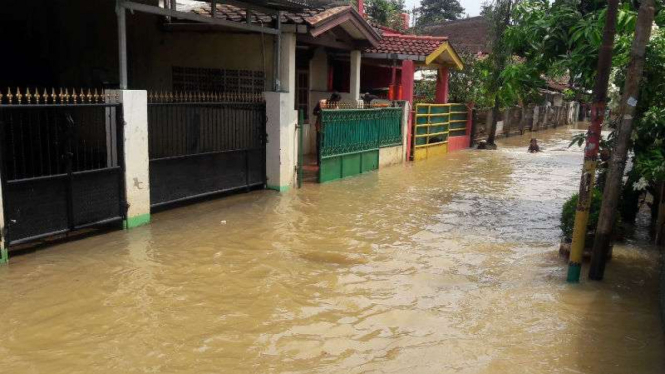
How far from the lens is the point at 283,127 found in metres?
11.7

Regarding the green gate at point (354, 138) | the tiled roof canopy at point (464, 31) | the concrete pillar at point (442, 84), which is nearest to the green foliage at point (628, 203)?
the green gate at point (354, 138)

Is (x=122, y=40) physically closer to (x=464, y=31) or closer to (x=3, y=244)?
(x=3, y=244)

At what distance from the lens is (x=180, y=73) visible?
45.4 ft

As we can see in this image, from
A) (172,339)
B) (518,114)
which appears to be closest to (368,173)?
(172,339)

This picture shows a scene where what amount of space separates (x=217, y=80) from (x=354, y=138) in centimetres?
353

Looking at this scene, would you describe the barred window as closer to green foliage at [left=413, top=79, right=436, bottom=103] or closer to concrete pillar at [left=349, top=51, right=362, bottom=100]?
concrete pillar at [left=349, top=51, right=362, bottom=100]

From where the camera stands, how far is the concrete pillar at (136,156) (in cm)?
834

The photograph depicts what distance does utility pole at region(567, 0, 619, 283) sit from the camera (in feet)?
20.5

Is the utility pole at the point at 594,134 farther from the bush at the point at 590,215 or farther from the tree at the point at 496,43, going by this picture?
the tree at the point at 496,43

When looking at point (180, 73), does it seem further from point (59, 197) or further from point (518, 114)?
point (518, 114)

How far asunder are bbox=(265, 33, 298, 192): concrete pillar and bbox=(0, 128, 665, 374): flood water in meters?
1.76

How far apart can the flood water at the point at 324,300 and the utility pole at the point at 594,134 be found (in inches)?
17.6

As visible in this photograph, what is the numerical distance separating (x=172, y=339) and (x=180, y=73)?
992 cm

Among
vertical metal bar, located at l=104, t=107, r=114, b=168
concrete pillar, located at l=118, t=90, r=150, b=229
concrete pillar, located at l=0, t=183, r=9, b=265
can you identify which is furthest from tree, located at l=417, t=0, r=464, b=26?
concrete pillar, located at l=0, t=183, r=9, b=265
